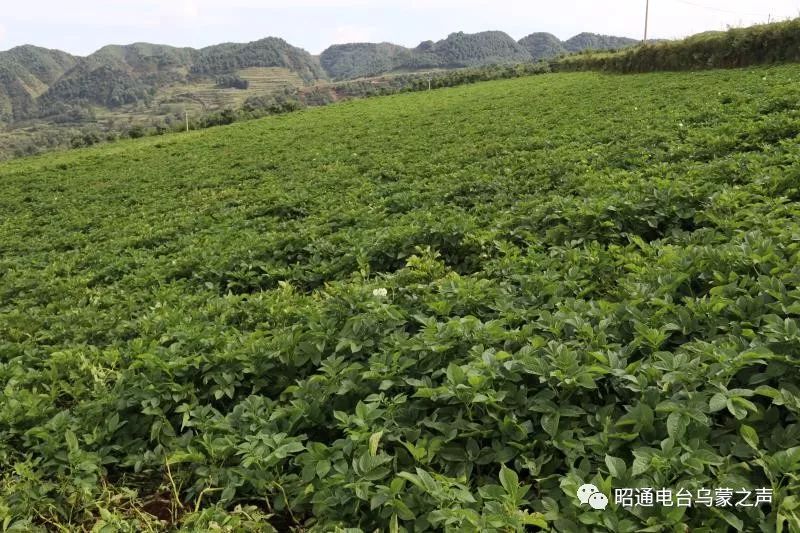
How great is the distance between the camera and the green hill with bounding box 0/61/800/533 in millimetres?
2598

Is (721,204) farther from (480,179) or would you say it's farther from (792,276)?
(480,179)

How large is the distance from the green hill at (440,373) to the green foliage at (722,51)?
2076cm

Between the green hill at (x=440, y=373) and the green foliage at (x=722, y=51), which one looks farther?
the green foliage at (x=722, y=51)

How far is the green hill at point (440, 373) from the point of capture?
2.60m

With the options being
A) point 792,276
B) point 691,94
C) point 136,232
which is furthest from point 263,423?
point 691,94

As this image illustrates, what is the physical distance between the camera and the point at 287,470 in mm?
3270

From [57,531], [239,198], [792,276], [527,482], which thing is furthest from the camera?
[239,198]

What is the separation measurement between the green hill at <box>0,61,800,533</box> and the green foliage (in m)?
20.8

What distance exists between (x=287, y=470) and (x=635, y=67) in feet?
119

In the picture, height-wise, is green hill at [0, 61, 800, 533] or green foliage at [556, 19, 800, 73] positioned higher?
green foliage at [556, 19, 800, 73]

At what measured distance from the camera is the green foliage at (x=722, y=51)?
2347 centimetres

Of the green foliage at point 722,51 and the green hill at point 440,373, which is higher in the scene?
the green foliage at point 722,51

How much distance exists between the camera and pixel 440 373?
3.37m

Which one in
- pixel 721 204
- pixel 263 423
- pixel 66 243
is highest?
pixel 721 204
